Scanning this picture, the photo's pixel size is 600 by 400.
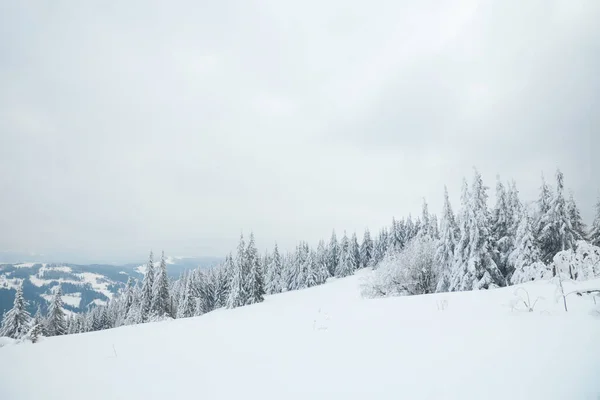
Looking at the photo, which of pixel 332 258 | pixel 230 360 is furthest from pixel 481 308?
pixel 332 258

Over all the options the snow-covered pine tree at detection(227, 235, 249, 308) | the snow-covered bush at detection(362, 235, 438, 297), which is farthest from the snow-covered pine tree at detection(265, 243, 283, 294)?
the snow-covered bush at detection(362, 235, 438, 297)

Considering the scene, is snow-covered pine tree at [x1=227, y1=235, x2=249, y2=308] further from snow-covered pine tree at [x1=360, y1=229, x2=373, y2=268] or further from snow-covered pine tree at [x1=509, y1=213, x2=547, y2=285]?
snow-covered pine tree at [x1=360, y1=229, x2=373, y2=268]

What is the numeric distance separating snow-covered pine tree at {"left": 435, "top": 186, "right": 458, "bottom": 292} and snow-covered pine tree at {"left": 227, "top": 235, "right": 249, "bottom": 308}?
27.7 meters

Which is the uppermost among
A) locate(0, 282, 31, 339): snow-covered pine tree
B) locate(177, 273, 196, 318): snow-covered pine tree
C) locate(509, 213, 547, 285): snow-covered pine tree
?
locate(509, 213, 547, 285): snow-covered pine tree

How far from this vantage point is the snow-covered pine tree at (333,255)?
3238 inches

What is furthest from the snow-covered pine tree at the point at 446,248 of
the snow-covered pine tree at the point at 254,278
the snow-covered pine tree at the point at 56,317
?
the snow-covered pine tree at the point at 56,317

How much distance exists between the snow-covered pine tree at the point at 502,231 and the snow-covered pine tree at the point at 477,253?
156cm

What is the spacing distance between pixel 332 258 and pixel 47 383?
8220 centimetres

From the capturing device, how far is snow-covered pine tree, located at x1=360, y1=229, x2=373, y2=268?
88.7 m

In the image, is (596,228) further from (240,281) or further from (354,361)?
(240,281)

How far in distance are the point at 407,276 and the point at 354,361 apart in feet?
85.1

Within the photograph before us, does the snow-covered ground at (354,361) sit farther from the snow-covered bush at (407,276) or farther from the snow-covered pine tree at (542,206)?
the snow-covered pine tree at (542,206)

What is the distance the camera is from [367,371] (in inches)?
124

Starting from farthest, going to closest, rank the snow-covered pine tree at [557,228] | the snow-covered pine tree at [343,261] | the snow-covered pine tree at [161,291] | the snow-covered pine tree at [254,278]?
the snow-covered pine tree at [343,261] → the snow-covered pine tree at [254,278] → the snow-covered pine tree at [161,291] → the snow-covered pine tree at [557,228]
